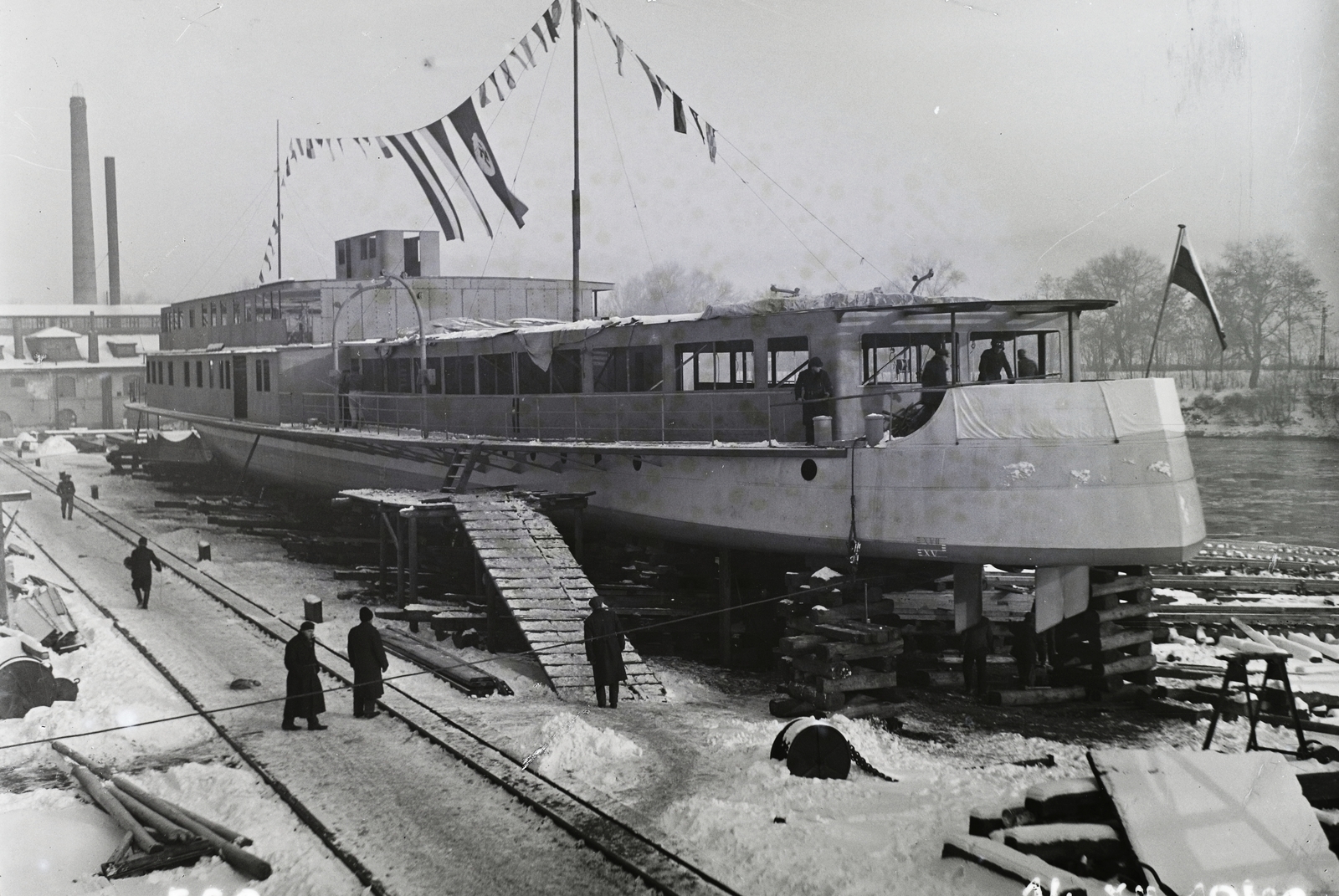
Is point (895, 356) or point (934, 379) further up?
point (895, 356)

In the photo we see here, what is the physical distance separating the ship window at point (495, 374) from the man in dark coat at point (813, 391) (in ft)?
23.6

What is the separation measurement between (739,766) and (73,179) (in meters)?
15.2

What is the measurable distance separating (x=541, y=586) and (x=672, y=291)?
4694 cm

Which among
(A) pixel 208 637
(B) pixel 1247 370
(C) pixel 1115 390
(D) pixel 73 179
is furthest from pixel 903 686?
(B) pixel 1247 370

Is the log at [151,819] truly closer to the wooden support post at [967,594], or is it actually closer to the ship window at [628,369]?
the wooden support post at [967,594]

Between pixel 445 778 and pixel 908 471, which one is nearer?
pixel 445 778

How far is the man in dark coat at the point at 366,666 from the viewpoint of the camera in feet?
39.8

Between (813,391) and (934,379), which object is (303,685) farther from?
(934,379)

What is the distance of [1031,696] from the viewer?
48.2ft

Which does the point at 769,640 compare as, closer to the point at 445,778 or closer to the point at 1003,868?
the point at 445,778

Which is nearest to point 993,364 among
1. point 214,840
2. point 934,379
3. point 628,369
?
point 934,379

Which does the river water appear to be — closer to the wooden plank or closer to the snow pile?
the wooden plank

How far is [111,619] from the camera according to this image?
54.7 feet

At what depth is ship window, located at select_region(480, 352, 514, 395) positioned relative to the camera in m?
20.7
